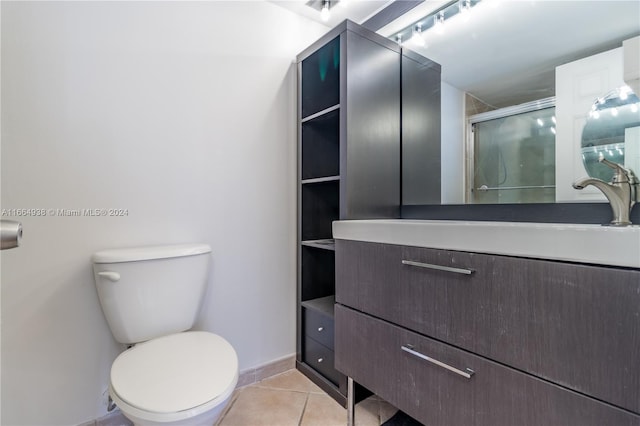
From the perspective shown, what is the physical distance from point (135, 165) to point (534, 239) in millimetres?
1429

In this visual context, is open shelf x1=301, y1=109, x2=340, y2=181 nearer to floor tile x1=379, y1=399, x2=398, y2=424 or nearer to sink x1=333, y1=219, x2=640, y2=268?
sink x1=333, y1=219, x2=640, y2=268

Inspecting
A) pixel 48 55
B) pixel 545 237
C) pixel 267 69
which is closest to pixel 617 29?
pixel 545 237

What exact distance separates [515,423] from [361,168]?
3.40 ft

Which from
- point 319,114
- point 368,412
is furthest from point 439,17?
→ point 368,412

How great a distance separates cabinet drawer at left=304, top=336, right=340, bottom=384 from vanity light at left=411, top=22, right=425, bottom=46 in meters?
1.68

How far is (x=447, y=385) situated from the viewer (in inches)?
33.2

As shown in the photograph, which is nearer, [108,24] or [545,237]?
[545,237]

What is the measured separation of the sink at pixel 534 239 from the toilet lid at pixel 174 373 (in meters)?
0.69

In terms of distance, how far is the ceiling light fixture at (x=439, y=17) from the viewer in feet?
4.55

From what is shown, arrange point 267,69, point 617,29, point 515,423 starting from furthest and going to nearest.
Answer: point 267,69
point 617,29
point 515,423

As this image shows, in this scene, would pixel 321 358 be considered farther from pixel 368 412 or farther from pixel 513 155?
pixel 513 155

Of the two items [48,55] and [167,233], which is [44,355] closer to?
[167,233]

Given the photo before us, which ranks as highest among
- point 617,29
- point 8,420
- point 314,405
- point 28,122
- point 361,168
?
point 617,29

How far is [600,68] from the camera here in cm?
101
